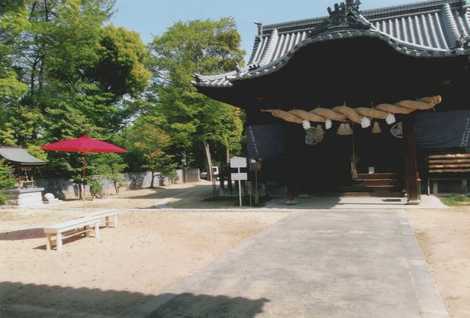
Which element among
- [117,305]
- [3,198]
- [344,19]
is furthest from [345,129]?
[3,198]

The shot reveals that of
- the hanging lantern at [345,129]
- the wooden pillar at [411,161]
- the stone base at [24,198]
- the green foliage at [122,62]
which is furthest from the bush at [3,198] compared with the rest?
the wooden pillar at [411,161]

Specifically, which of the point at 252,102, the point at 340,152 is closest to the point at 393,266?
the point at 340,152

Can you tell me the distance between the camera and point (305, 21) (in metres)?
16.6

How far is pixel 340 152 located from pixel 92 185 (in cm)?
1325

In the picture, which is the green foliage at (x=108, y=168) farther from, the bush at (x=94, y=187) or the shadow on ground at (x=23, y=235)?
the shadow on ground at (x=23, y=235)

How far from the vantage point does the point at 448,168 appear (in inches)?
520

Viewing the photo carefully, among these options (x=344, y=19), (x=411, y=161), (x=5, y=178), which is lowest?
(x=411, y=161)

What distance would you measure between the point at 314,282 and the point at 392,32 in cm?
1341

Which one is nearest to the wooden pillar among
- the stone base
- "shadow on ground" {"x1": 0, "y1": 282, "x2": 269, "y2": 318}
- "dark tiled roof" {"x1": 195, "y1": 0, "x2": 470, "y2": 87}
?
"dark tiled roof" {"x1": 195, "y1": 0, "x2": 470, "y2": 87}

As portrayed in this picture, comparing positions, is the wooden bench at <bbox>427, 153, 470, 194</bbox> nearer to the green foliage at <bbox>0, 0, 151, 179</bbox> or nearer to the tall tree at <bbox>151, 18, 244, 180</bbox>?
the tall tree at <bbox>151, 18, 244, 180</bbox>

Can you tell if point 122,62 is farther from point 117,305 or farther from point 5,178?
point 117,305

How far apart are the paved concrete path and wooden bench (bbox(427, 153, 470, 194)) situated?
24.0 feet

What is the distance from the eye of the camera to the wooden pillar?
1080 centimetres

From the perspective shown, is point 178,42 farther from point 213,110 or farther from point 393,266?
point 393,266
